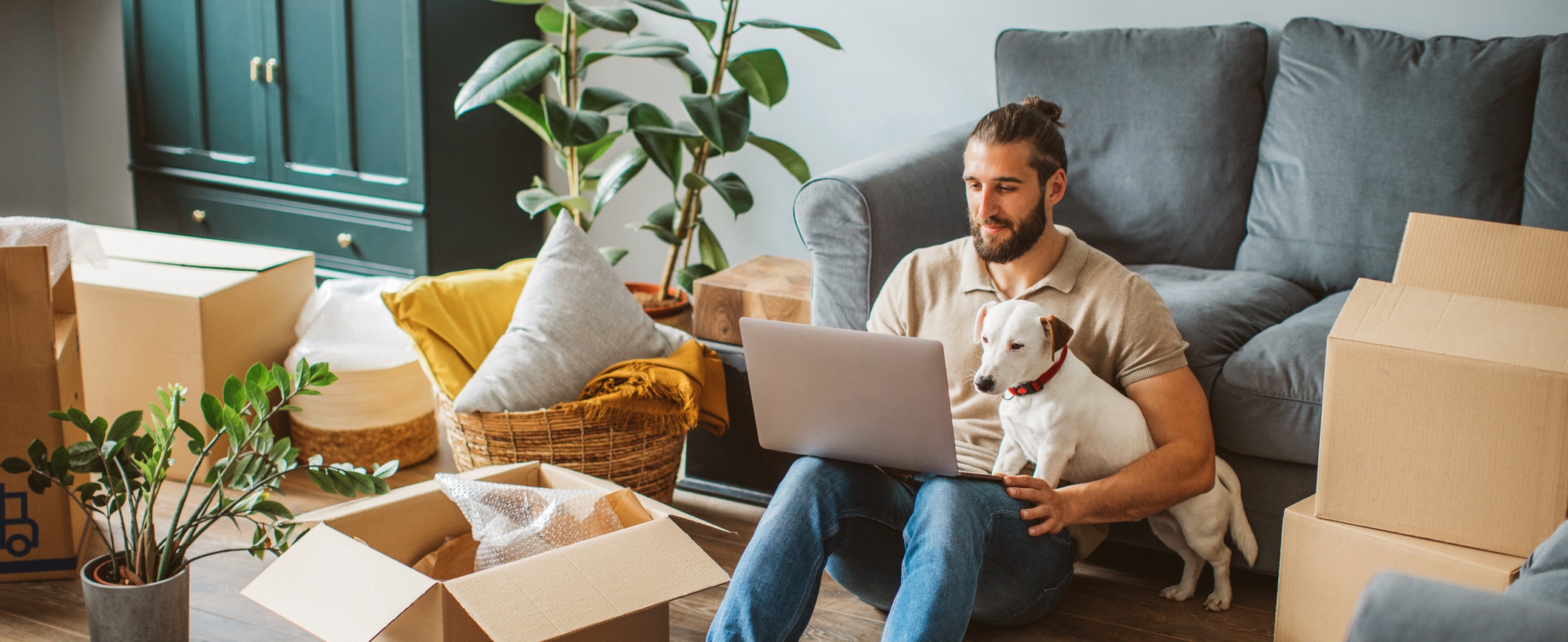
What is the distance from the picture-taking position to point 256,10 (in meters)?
3.00

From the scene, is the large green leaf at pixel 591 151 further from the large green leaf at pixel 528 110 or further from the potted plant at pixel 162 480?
the potted plant at pixel 162 480

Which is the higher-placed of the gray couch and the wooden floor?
the gray couch

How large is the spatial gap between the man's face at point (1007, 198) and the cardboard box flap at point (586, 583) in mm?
645

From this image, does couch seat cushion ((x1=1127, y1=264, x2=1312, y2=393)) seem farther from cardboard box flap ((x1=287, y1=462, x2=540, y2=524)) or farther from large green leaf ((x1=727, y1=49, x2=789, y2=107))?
cardboard box flap ((x1=287, y1=462, x2=540, y2=524))

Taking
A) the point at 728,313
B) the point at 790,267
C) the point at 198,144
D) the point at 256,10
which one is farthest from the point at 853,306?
the point at 198,144

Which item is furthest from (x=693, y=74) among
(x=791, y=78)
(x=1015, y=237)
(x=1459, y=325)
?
(x=1459, y=325)

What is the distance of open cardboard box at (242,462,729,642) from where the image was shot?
1.28 metres

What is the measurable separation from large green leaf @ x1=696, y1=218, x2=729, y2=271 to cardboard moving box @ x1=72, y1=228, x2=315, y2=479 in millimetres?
1005

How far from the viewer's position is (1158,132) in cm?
253

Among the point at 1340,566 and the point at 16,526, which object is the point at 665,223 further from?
the point at 1340,566

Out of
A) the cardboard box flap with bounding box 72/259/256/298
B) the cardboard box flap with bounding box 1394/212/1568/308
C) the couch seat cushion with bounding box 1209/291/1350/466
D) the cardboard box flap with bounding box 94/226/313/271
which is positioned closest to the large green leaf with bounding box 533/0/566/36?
the cardboard box flap with bounding box 94/226/313/271

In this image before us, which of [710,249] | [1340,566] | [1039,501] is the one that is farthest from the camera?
[710,249]

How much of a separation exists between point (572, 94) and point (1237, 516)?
5.78 ft

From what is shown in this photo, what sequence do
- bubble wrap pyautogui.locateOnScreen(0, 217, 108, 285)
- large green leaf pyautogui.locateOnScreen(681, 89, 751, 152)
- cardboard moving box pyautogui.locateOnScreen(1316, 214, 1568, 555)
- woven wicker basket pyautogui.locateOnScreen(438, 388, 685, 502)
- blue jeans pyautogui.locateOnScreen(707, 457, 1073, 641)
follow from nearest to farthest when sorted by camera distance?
cardboard moving box pyautogui.locateOnScreen(1316, 214, 1568, 555) → blue jeans pyautogui.locateOnScreen(707, 457, 1073, 641) → bubble wrap pyautogui.locateOnScreen(0, 217, 108, 285) → woven wicker basket pyautogui.locateOnScreen(438, 388, 685, 502) → large green leaf pyautogui.locateOnScreen(681, 89, 751, 152)
